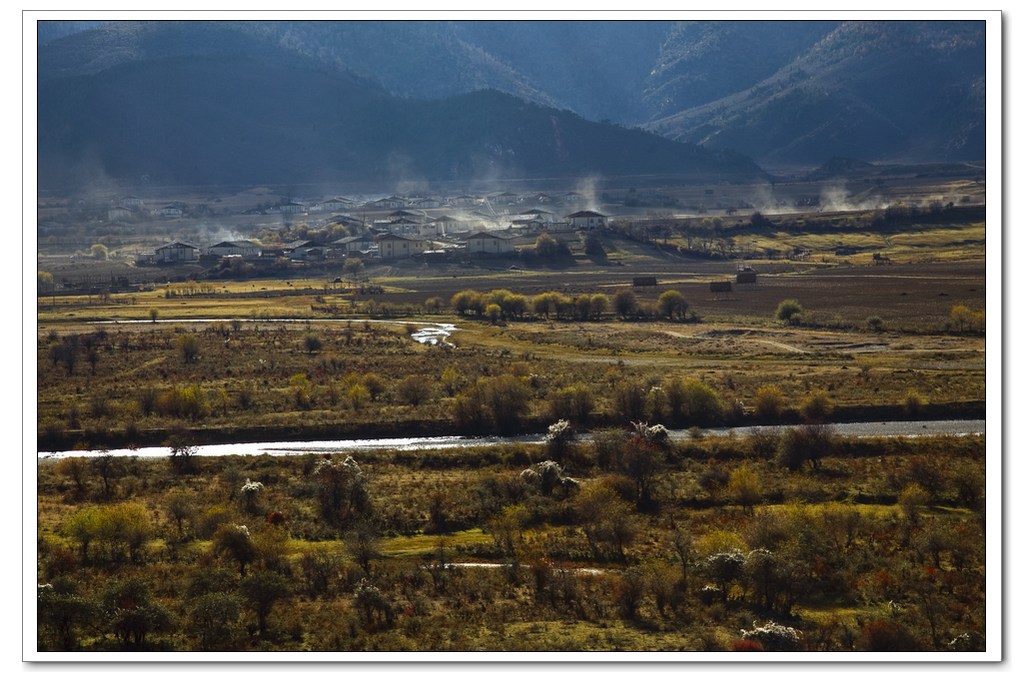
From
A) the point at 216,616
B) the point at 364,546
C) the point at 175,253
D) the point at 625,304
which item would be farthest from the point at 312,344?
the point at 175,253

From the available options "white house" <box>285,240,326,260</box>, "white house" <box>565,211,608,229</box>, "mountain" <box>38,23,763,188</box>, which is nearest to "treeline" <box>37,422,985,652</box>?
"white house" <box>285,240,326,260</box>

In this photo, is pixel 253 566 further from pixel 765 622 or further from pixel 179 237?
pixel 179 237

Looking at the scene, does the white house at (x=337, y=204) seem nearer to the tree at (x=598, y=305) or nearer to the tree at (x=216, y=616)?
the tree at (x=598, y=305)

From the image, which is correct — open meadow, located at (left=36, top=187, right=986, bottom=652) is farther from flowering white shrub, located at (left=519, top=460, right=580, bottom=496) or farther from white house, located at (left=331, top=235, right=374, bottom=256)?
white house, located at (left=331, top=235, right=374, bottom=256)

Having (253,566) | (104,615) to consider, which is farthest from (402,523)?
(104,615)

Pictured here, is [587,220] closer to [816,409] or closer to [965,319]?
[965,319]

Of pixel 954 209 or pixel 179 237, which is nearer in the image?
pixel 954 209

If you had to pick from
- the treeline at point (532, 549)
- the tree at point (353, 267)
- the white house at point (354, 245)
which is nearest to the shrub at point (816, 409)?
the treeline at point (532, 549)
